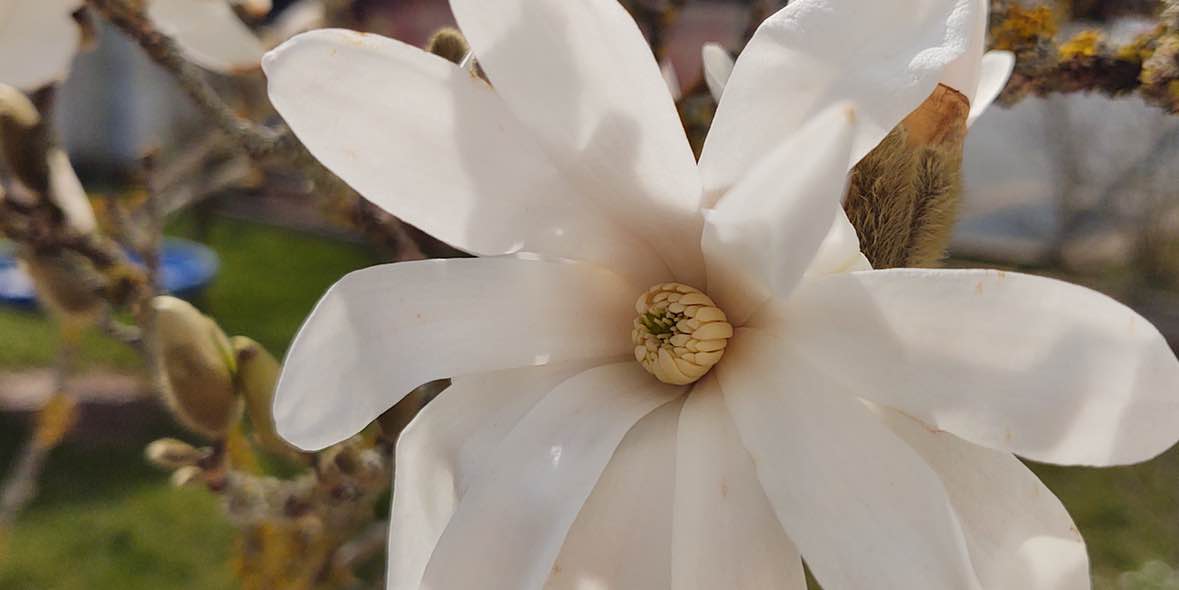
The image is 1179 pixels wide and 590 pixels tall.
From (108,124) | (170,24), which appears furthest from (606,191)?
(108,124)

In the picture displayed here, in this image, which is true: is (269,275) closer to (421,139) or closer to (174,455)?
(174,455)

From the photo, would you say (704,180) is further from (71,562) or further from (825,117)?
(71,562)

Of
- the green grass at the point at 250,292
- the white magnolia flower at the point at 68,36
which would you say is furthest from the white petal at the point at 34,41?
the green grass at the point at 250,292

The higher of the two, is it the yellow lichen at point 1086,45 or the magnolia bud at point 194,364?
the yellow lichen at point 1086,45

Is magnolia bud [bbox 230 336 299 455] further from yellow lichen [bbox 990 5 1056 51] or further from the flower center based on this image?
yellow lichen [bbox 990 5 1056 51]

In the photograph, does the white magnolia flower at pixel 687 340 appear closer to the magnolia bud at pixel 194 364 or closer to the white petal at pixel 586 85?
the white petal at pixel 586 85

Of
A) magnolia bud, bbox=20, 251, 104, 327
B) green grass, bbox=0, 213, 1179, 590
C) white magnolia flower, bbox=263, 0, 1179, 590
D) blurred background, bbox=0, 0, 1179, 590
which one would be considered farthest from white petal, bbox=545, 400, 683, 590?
green grass, bbox=0, 213, 1179, 590
